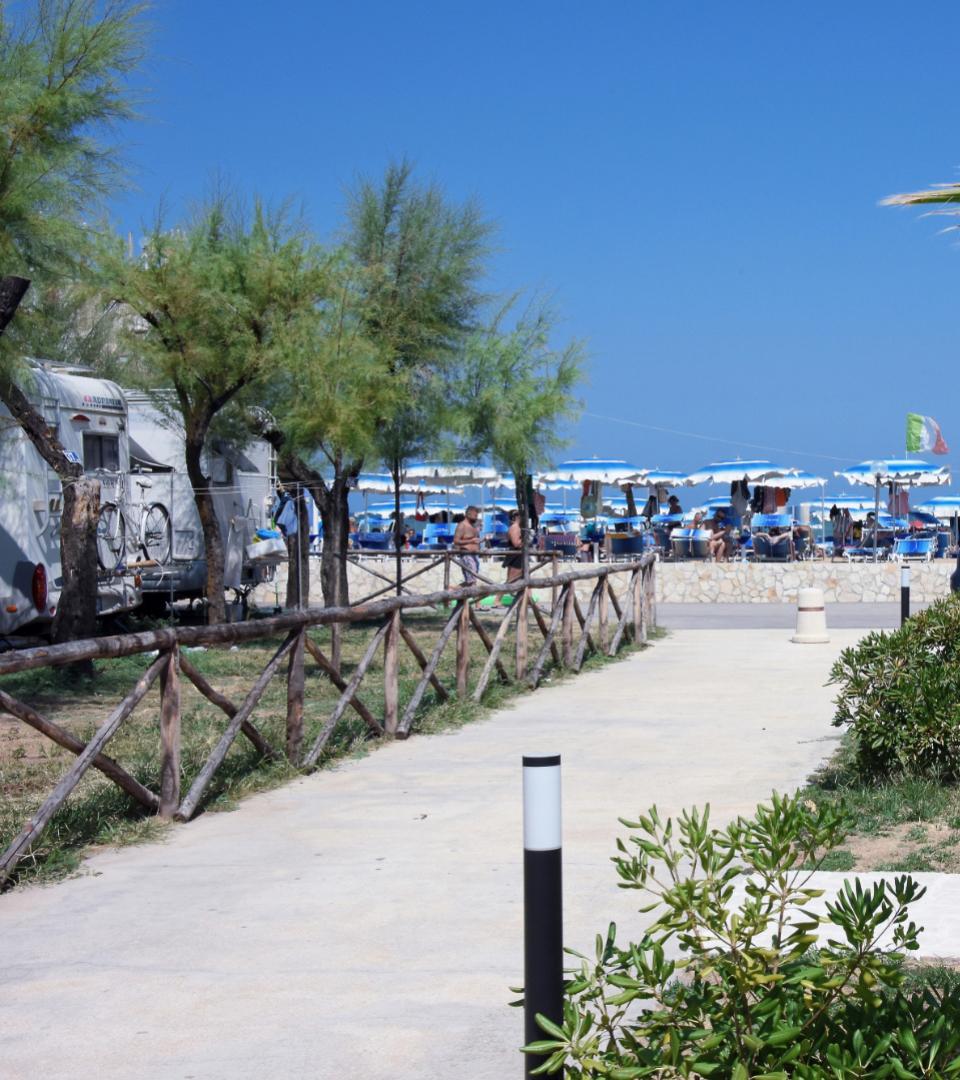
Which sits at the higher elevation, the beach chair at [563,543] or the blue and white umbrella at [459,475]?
the blue and white umbrella at [459,475]

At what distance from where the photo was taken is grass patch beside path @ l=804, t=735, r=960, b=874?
6.37m

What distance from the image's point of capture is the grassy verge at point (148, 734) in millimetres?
7254

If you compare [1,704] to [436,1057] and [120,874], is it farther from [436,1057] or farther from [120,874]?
[436,1057]

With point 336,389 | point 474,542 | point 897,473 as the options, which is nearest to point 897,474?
point 897,473

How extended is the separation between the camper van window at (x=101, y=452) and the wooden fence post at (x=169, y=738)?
30.2 ft

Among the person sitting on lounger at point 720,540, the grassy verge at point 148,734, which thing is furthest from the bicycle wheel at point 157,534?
the person sitting on lounger at point 720,540

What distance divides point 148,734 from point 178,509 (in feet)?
29.0

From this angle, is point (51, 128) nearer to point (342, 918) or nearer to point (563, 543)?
point (342, 918)

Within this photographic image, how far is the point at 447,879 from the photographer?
20.8 feet

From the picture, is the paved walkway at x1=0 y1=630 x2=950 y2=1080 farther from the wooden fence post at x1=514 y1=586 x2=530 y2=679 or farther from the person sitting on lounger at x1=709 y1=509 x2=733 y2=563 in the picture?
the person sitting on lounger at x1=709 y1=509 x2=733 y2=563

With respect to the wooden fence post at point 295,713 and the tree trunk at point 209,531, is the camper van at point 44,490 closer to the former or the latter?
the tree trunk at point 209,531

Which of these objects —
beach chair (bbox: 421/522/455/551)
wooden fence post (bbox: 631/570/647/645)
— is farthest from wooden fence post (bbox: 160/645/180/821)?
beach chair (bbox: 421/522/455/551)

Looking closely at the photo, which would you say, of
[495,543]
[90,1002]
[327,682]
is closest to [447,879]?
[90,1002]

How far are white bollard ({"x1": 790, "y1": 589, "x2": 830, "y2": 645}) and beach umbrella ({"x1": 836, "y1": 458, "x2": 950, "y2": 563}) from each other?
15.3 metres
